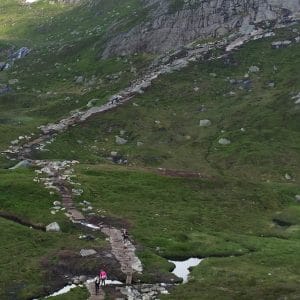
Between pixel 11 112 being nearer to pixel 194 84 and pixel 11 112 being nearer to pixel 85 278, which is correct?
pixel 194 84

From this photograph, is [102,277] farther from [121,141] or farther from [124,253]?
[121,141]

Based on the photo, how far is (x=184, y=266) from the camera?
63125 mm

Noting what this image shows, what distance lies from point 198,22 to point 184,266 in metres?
131

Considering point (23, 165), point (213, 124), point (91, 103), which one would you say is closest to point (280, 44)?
point (213, 124)

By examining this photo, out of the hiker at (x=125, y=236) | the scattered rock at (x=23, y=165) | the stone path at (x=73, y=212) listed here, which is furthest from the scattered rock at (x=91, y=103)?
the hiker at (x=125, y=236)

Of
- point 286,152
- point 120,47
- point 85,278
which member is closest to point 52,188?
point 85,278

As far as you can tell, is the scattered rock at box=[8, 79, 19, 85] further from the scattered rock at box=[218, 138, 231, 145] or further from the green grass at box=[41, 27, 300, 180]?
the scattered rock at box=[218, 138, 231, 145]

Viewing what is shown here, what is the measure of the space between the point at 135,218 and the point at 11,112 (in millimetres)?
86753

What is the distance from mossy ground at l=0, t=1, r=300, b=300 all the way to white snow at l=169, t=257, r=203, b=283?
1.11 m

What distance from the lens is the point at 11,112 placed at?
502 feet

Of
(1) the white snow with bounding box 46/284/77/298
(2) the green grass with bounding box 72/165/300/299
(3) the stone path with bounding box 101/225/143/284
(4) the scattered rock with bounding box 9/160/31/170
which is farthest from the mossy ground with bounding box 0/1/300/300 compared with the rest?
(4) the scattered rock with bounding box 9/160/31/170

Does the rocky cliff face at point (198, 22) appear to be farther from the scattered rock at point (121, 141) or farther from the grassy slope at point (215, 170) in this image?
the scattered rock at point (121, 141)

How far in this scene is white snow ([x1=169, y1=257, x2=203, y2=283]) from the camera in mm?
59781

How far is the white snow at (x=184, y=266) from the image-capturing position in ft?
196
